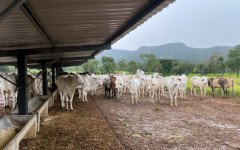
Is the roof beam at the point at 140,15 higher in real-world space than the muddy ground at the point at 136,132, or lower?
higher

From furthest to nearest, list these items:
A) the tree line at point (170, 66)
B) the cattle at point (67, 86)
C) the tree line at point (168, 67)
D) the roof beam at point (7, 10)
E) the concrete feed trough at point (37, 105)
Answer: the tree line at point (170, 66) → the tree line at point (168, 67) → the cattle at point (67, 86) → the concrete feed trough at point (37, 105) → the roof beam at point (7, 10)

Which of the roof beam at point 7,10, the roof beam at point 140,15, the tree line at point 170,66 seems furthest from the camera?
the tree line at point 170,66

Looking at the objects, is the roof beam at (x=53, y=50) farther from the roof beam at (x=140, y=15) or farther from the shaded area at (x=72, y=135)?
the shaded area at (x=72, y=135)

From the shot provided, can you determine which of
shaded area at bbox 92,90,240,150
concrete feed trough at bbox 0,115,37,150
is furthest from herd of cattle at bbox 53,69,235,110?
concrete feed trough at bbox 0,115,37,150

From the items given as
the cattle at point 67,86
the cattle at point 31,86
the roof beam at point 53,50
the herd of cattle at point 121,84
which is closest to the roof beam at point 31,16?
the roof beam at point 53,50

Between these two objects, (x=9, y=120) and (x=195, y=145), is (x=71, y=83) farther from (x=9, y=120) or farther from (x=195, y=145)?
(x=195, y=145)

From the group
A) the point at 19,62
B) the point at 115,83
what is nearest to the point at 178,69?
the point at 115,83

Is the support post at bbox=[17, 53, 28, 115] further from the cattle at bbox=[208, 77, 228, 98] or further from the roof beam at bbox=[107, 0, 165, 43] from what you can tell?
the cattle at bbox=[208, 77, 228, 98]

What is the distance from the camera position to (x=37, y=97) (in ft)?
32.7

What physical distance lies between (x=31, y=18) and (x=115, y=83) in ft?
39.4

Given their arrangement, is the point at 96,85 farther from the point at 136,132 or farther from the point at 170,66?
the point at 170,66

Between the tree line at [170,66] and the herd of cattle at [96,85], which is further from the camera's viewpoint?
the tree line at [170,66]

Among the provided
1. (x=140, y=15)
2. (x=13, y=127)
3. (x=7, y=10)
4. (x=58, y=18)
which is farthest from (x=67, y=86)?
(x=7, y=10)

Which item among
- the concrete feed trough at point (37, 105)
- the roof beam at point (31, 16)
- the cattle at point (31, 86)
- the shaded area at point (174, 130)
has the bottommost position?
the shaded area at point (174, 130)
